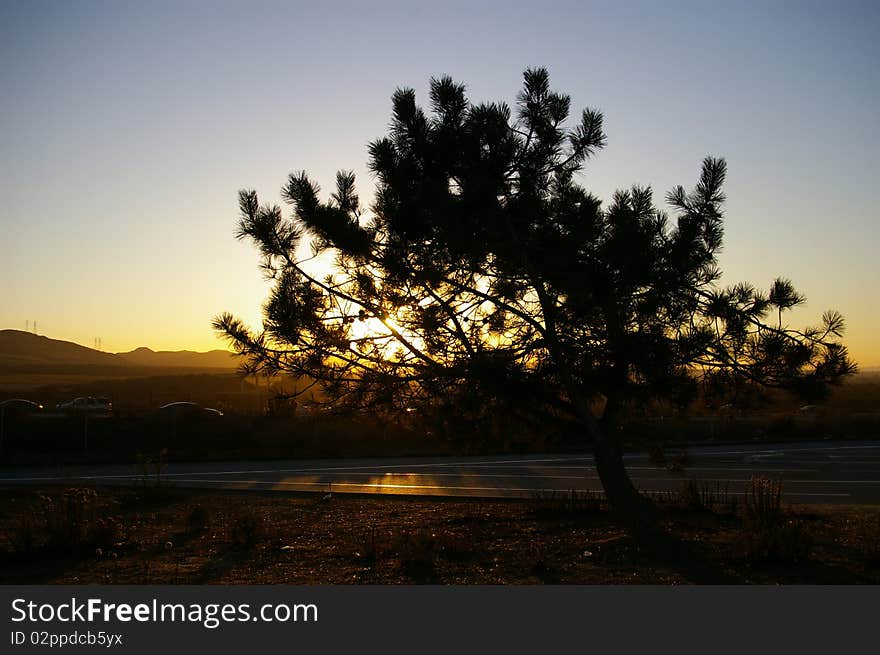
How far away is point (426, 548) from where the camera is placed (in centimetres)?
809

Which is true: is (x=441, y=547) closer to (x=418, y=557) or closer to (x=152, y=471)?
(x=418, y=557)

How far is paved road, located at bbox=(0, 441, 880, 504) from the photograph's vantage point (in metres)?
16.3

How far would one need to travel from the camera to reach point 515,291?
8898 millimetres

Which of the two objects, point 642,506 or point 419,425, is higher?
point 419,425

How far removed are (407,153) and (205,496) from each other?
8980 mm

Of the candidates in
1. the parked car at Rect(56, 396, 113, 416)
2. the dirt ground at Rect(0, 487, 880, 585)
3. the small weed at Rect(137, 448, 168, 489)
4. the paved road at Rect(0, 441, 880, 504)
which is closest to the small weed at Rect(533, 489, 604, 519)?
the dirt ground at Rect(0, 487, 880, 585)

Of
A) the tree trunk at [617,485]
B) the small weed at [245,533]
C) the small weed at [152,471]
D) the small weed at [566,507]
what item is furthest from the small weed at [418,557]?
the small weed at [152,471]

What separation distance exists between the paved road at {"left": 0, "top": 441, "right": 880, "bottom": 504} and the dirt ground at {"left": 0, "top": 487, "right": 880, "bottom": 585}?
3.76 metres

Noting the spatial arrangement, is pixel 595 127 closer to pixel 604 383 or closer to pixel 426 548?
pixel 604 383

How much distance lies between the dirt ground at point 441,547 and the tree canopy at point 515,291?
4.75 ft

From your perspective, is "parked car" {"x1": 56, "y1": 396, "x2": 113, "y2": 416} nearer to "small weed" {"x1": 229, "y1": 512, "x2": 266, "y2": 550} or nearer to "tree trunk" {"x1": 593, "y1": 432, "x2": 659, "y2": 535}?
"small weed" {"x1": 229, "y1": 512, "x2": 266, "y2": 550}

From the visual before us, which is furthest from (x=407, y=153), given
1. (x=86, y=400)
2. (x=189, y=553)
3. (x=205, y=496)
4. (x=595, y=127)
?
(x=86, y=400)

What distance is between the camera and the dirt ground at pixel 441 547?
24.1 ft

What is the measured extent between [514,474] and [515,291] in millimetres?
11777
